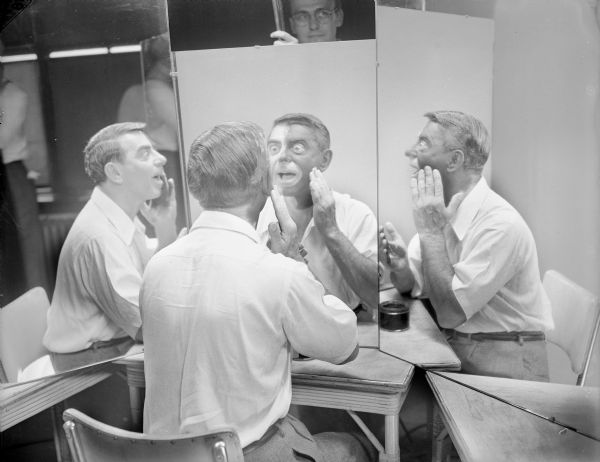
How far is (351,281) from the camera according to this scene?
1.80m

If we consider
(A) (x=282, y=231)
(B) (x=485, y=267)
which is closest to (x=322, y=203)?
(A) (x=282, y=231)

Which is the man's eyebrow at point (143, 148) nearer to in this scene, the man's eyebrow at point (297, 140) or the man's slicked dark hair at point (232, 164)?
the man's slicked dark hair at point (232, 164)

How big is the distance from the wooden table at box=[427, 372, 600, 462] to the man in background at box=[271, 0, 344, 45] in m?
1.12

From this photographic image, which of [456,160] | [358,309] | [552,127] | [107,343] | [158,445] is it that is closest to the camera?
[158,445]

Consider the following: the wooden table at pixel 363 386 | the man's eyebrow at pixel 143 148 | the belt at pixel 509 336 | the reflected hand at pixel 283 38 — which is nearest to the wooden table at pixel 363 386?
the wooden table at pixel 363 386

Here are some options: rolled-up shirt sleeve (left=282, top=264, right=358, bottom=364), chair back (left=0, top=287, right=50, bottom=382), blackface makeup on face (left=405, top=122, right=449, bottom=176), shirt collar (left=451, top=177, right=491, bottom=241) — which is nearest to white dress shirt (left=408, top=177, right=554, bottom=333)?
shirt collar (left=451, top=177, right=491, bottom=241)

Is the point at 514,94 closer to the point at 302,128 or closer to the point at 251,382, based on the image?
the point at 302,128

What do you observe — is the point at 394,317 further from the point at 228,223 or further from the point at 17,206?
the point at 17,206

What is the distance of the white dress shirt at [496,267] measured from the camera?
167 cm

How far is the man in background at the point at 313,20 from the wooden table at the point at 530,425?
3.68ft

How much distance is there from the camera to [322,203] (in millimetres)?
1755

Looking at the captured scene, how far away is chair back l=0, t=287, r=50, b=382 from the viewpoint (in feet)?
6.32

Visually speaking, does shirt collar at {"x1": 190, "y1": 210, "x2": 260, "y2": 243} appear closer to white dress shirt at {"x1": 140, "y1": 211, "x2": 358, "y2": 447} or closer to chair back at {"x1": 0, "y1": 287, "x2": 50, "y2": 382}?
white dress shirt at {"x1": 140, "y1": 211, "x2": 358, "y2": 447}

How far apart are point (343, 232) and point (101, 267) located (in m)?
0.78
